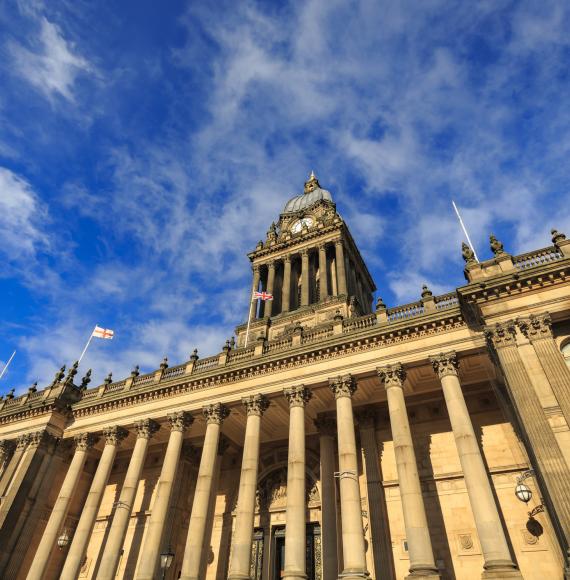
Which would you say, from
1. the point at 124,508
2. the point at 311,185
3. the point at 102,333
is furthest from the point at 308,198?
the point at 124,508

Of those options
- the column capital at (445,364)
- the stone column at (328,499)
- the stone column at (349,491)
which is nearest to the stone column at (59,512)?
the stone column at (328,499)

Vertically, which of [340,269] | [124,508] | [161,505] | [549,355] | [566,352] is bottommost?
[161,505]

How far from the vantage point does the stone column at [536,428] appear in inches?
582

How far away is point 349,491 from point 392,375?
19.9 ft

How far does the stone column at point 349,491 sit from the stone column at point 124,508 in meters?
13.0

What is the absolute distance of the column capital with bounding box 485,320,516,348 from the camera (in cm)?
1914

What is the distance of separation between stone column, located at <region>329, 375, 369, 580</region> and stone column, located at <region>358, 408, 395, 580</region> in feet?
9.64

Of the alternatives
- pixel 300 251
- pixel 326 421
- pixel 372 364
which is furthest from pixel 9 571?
pixel 300 251

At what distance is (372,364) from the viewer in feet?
76.1

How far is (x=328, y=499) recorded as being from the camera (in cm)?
2306

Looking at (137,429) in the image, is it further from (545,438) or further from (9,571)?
(545,438)

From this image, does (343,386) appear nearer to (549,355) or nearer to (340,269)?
(549,355)

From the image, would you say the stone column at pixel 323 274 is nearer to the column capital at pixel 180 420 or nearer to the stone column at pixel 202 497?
the stone column at pixel 202 497

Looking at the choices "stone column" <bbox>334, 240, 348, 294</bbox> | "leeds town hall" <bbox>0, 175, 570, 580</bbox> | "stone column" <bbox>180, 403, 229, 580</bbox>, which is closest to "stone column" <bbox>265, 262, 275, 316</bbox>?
"stone column" <bbox>334, 240, 348, 294</bbox>
